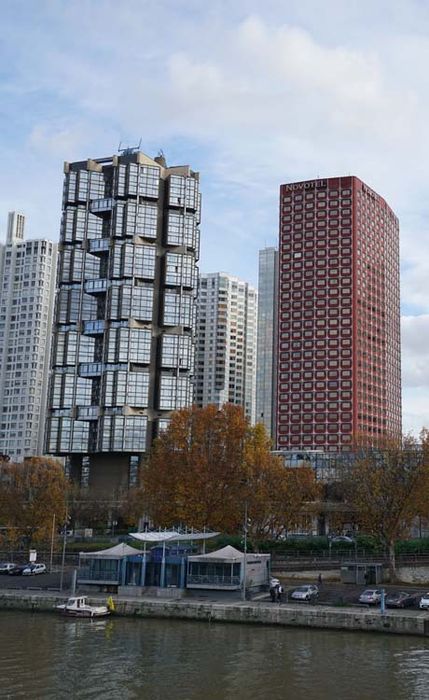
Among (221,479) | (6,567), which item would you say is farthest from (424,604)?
(6,567)

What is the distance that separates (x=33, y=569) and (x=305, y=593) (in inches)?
1378

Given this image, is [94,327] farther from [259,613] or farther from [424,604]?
[424,604]

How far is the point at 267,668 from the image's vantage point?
47.5 meters

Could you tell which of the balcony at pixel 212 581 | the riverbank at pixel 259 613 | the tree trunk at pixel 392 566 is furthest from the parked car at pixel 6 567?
the tree trunk at pixel 392 566

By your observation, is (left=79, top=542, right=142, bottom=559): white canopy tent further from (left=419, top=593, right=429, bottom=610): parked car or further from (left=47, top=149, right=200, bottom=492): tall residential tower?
(left=47, top=149, right=200, bottom=492): tall residential tower

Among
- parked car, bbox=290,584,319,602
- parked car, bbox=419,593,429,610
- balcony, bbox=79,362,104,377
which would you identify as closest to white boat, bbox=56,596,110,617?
parked car, bbox=290,584,319,602

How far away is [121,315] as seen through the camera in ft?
536

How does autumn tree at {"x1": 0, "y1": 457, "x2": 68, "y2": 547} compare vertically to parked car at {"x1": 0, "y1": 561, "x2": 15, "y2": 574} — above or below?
above

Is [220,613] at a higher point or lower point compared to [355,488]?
lower

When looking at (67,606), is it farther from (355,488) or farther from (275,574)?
(355,488)

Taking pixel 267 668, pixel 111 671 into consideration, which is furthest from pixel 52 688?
pixel 267 668

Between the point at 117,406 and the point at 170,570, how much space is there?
286ft

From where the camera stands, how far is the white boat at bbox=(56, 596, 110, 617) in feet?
216

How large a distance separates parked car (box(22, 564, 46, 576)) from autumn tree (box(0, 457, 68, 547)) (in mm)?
11243
